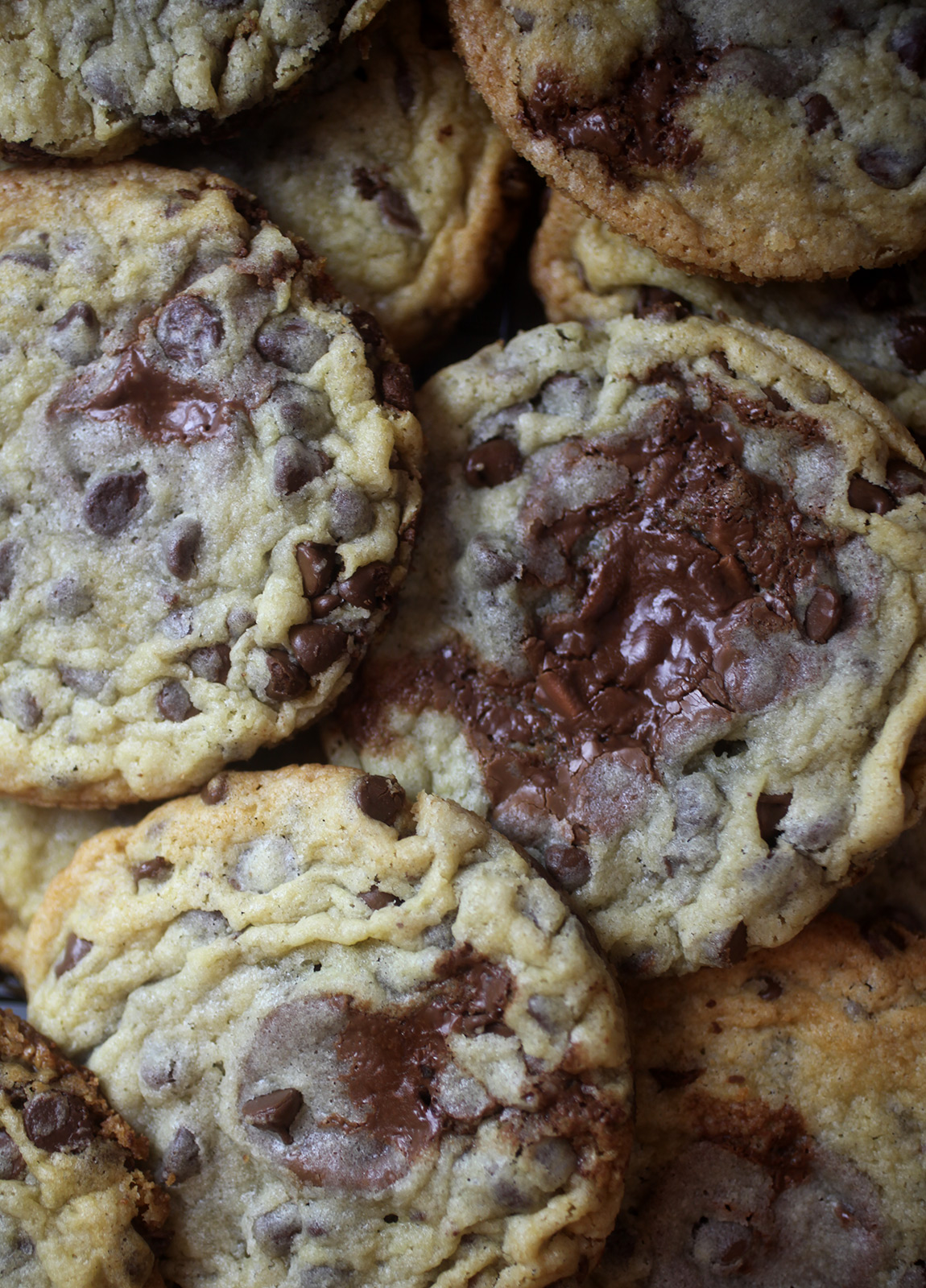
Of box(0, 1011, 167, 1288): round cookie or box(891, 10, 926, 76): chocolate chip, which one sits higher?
box(891, 10, 926, 76): chocolate chip

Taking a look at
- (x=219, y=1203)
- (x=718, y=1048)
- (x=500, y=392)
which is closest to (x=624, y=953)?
(x=718, y=1048)

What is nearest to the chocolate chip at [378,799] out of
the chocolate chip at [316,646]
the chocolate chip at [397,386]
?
the chocolate chip at [316,646]

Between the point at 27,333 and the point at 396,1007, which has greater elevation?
the point at 27,333

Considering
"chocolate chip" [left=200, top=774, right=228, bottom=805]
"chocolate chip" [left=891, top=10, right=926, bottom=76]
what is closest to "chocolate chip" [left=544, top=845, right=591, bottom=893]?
"chocolate chip" [left=200, top=774, right=228, bottom=805]

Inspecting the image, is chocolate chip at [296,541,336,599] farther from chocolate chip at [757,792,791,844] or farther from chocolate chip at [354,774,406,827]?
chocolate chip at [757,792,791,844]

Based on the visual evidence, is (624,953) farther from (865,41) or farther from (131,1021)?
(865,41)

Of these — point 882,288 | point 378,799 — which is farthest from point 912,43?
point 378,799
